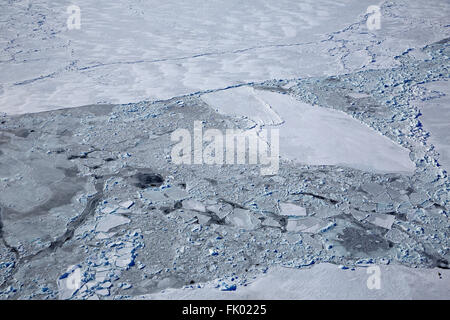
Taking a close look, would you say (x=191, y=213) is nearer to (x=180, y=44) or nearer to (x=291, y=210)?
(x=291, y=210)

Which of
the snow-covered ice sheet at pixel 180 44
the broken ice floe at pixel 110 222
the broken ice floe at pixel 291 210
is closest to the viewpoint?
the broken ice floe at pixel 110 222

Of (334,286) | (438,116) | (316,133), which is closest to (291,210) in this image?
(334,286)

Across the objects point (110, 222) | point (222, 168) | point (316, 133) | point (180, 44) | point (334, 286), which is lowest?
point (334, 286)

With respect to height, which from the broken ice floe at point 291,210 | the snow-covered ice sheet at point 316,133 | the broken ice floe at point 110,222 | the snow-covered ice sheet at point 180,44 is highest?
the snow-covered ice sheet at point 180,44

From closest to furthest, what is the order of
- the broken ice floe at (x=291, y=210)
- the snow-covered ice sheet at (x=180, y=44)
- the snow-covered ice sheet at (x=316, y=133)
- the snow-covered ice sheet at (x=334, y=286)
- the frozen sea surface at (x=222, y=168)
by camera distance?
the snow-covered ice sheet at (x=334, y=286)
the frozen sea surface at (x=222, y=168)
the broken ice floe at (x=291, y=210)
the snow-covered ice sheet at (x=316, y=133)
the snow-covered ice sheet at (x=180, y=44)

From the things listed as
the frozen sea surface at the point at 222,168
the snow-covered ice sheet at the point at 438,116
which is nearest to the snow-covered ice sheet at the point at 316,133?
the frozen sea surface at the point at 222,168

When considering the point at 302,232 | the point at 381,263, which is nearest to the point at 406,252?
the point at 381,263

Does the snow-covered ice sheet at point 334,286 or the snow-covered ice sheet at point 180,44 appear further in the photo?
the snow-covered ice sheet at point 180,44

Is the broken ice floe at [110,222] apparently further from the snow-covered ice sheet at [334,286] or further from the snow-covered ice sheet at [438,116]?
the snow-covered ice sheet at [438,116]
